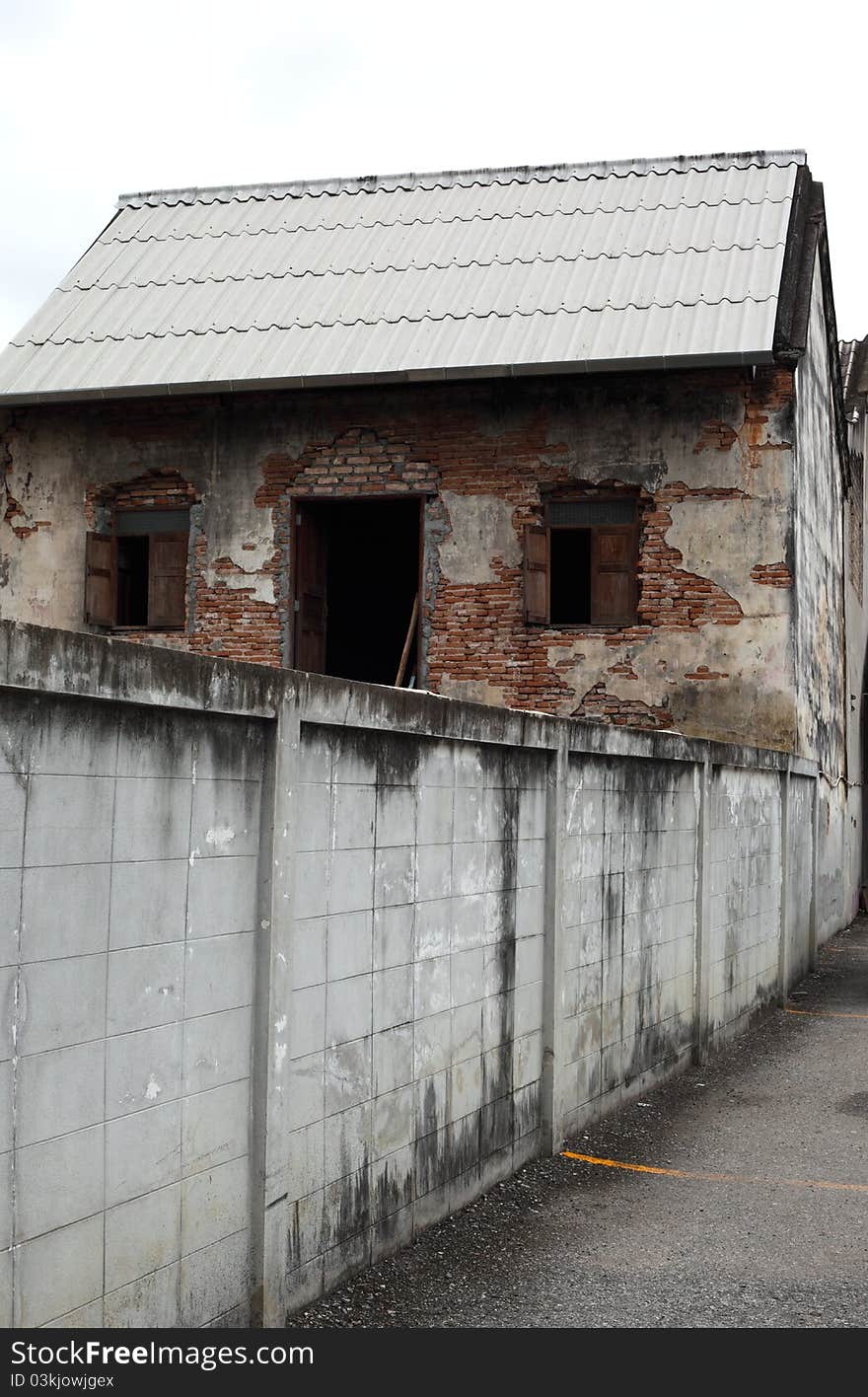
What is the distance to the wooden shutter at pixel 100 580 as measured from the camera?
1666 cm

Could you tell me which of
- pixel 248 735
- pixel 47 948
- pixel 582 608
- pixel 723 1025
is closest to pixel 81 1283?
pixel 47 948

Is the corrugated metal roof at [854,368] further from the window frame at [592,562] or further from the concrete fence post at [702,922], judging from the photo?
the concrete fence post at [702,922]

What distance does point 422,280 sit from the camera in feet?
56.0

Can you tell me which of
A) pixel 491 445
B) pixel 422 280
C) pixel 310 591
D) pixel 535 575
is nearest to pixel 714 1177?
pixel 535 575

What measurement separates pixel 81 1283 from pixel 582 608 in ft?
49.7

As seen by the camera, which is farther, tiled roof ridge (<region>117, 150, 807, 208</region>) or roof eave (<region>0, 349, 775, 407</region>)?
tiled roof ridge (<region>117, 150, 807, 208</region>)

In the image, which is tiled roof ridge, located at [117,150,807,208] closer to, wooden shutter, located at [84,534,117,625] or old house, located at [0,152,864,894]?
old house, located at [0,152,864,894]

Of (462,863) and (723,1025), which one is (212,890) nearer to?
(462,863)

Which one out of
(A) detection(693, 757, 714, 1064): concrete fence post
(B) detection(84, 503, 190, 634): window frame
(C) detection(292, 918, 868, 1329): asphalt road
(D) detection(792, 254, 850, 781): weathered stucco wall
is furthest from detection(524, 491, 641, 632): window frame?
(C) detection(292, 918, 868, 1329): asphalt road

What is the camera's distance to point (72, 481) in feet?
55.5

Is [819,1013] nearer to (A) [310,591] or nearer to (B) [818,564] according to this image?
(B) [818,564]

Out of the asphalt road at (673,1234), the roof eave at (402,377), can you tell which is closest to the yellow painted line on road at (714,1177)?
the asphalt road at (673,1234)

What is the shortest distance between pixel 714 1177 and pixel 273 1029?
3.45 m

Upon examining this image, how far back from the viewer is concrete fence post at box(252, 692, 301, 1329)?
184 inches
